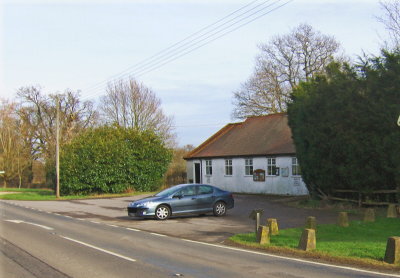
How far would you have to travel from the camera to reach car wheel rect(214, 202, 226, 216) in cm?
2022

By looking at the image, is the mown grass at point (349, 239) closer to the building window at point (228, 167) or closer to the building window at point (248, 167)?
the building window at point (248, 167)

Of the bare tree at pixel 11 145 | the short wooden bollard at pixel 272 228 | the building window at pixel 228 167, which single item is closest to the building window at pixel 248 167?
the building window at pixel 228 167

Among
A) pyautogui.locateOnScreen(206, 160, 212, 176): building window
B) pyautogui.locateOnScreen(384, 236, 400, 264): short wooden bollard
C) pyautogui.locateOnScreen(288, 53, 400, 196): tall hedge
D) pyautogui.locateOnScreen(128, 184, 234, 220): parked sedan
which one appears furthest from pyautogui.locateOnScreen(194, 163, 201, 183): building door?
pyautogui.locateOnScreen(384, 236, 400, 264): short wooden bollard

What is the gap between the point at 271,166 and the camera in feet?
107

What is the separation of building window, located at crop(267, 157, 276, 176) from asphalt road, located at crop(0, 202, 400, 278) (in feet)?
62.0

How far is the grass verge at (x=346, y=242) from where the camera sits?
33.2 feet

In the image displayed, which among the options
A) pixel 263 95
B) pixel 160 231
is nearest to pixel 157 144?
pixel 263 95

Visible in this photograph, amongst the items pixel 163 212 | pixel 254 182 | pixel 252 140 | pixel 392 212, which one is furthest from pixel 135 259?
pixel 252 140

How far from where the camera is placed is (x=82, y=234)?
14.8 meters

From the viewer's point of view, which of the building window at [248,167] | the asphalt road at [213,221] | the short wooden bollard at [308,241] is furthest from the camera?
the building window at [248,167]

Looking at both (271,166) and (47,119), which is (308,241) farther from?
(47,119)

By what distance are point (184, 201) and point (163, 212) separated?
0.99 m

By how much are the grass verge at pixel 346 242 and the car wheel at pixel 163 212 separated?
598 centimetres

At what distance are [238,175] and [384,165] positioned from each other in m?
17.2
